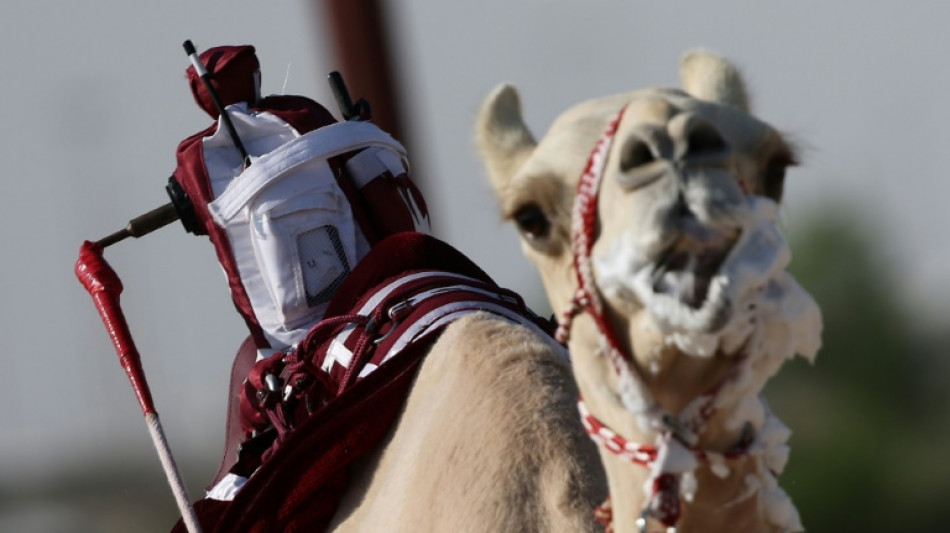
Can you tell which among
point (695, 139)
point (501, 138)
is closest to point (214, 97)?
point (501, 138)

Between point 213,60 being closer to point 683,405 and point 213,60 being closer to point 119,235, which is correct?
point 119,235

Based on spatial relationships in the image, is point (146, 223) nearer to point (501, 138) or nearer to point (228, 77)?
point (228, 77)

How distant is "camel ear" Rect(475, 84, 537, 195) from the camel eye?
20cm

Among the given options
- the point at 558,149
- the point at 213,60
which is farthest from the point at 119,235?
the point at 558,149

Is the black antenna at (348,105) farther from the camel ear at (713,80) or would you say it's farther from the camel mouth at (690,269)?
the camel mouth at (690,269)

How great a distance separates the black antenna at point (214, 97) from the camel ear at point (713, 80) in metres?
2.35

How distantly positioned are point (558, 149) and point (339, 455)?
1.64 m

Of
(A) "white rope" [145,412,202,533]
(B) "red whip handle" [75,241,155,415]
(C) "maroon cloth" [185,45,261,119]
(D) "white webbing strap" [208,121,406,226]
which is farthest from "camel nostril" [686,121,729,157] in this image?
(C) "maroon cloth" [185,45,261,119]

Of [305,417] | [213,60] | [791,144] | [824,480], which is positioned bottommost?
[824,480]

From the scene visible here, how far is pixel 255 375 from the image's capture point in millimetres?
6004

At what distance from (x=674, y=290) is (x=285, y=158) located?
107 inches

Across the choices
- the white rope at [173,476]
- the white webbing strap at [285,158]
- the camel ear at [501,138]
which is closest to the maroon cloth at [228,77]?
the white webbing strap at [285,158]

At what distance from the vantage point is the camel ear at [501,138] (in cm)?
415

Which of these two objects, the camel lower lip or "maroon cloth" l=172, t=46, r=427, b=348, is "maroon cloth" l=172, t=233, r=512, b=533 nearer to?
"maroon cloth" l=172, t=46, r=427, b=348
